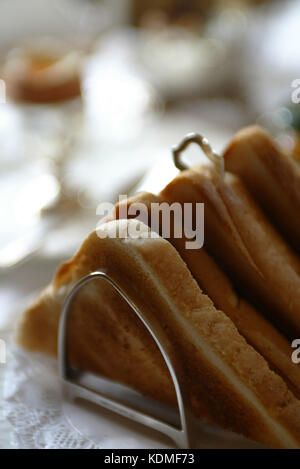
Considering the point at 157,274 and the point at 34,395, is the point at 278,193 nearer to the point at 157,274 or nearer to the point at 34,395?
the point at 157,274

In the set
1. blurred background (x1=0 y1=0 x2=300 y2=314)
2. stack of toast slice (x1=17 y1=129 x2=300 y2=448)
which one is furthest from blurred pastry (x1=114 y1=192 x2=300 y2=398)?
blurred background (x1=0 y1=0 x2=300 y2=314)

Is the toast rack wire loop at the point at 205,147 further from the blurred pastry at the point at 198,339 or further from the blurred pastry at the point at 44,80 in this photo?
the blurred pastry at the point at 44,80

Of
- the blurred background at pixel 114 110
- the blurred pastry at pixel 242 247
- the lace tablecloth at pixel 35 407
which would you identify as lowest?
the lace tablecloth at pixel 35 407

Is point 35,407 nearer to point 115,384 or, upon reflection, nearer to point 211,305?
point 115,384

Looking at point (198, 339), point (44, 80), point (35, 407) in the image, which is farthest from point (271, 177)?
point (44, 80)

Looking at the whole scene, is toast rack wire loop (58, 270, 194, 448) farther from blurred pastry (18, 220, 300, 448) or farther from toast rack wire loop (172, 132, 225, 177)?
toast rack wire loop (172, 132, 225, 177)

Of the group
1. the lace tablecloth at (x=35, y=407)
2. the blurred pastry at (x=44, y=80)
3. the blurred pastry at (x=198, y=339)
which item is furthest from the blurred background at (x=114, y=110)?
the blurred pastry at (x=198, y=339)
